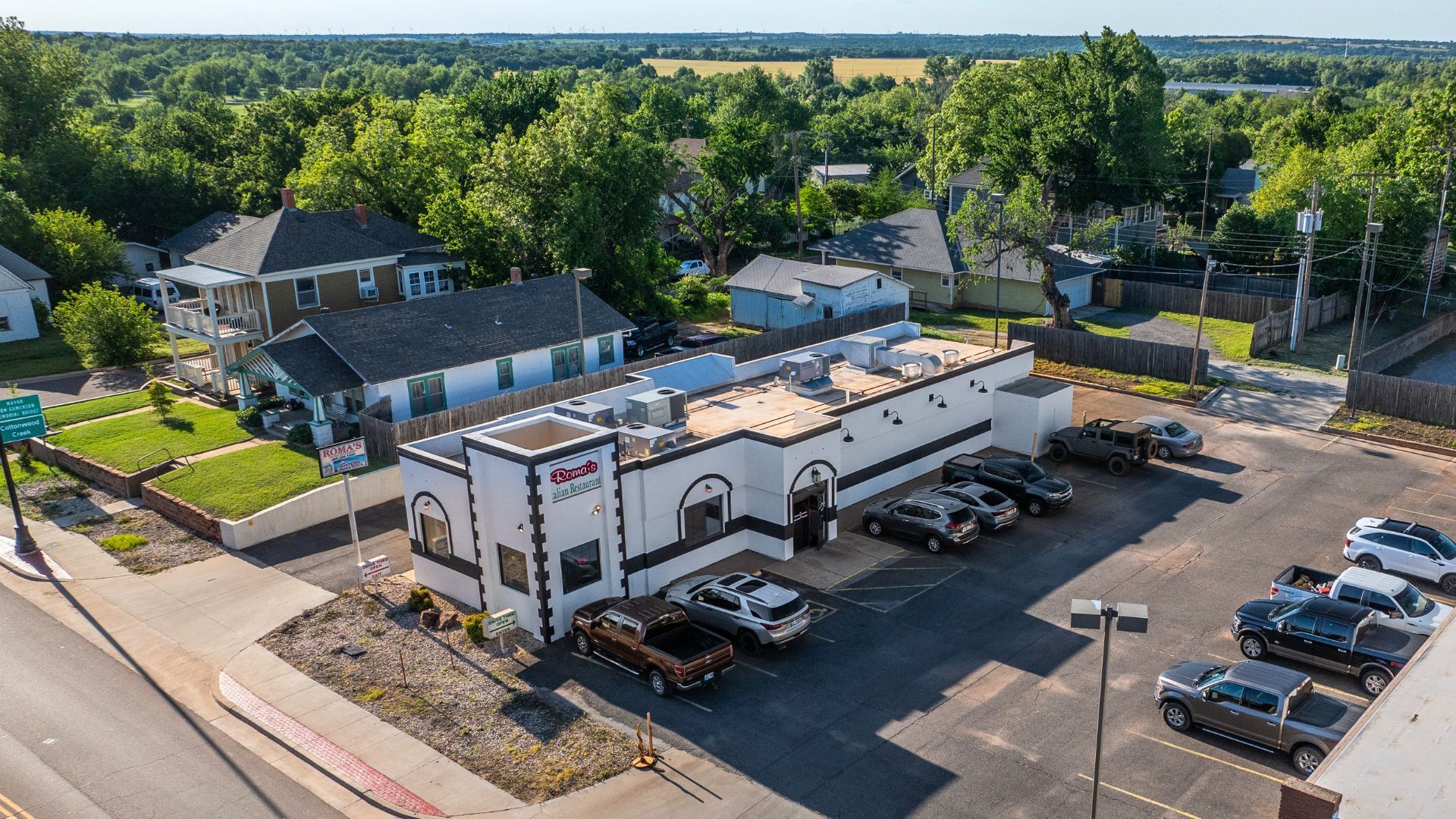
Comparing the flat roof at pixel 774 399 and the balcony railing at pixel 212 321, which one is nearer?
the flat roof at pixel 774 399

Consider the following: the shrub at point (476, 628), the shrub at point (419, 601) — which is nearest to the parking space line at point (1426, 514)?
the shrub at point (476, 628)

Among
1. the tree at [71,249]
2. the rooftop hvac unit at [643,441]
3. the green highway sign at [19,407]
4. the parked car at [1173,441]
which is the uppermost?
the tree at [71,249]

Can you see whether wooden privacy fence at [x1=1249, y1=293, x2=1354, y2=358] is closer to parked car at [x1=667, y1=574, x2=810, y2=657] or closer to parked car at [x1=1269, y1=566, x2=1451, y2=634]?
parked car at [x1=1269, y1=566, x2=1451, y2=634]

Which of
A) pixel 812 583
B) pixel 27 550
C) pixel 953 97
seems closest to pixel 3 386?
pixel 27 550

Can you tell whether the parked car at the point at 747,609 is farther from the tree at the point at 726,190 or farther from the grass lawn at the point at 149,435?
the tree at the point at 726,190

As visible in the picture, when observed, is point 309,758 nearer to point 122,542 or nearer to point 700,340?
point 122,542

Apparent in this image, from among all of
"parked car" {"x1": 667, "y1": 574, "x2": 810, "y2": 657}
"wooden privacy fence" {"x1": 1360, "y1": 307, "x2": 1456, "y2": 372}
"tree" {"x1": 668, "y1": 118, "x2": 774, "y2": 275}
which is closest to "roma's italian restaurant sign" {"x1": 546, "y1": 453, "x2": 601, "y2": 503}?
"parked car" {"x1": 667, "y1": 574, "x2": 810, "y2": 657}
